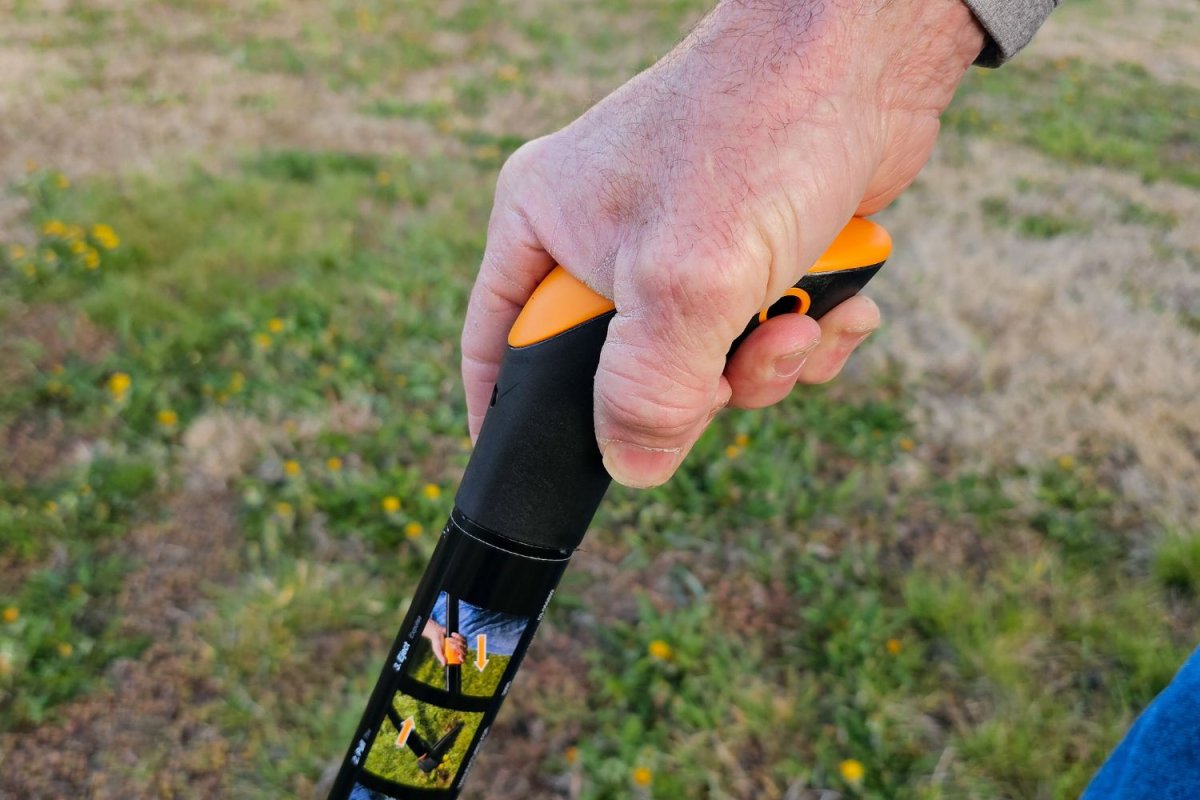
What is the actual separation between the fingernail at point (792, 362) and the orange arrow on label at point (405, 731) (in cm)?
93

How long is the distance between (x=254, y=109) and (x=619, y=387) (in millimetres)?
5712

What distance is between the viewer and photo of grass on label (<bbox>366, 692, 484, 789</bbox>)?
1.59 metres

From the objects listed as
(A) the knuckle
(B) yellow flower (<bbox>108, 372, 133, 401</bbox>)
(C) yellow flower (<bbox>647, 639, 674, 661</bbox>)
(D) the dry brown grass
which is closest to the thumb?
(A) the knuckle

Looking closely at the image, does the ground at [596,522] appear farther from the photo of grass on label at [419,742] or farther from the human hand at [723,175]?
the human hand at [723,175]

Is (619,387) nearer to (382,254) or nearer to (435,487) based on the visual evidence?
(435,487)

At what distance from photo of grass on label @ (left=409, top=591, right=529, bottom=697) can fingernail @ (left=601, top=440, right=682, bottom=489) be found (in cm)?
35

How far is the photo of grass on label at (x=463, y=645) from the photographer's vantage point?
152 centimetres

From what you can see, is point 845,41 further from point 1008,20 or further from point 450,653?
point 450,653

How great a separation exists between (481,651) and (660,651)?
3.65ft

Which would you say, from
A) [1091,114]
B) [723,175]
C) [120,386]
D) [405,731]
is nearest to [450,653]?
[405,731]

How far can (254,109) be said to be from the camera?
6016mm

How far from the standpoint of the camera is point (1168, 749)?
116 centimetres

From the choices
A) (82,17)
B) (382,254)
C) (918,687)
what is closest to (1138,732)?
(918,687)

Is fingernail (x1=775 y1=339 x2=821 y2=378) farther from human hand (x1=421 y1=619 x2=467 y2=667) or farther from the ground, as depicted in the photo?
the ground
